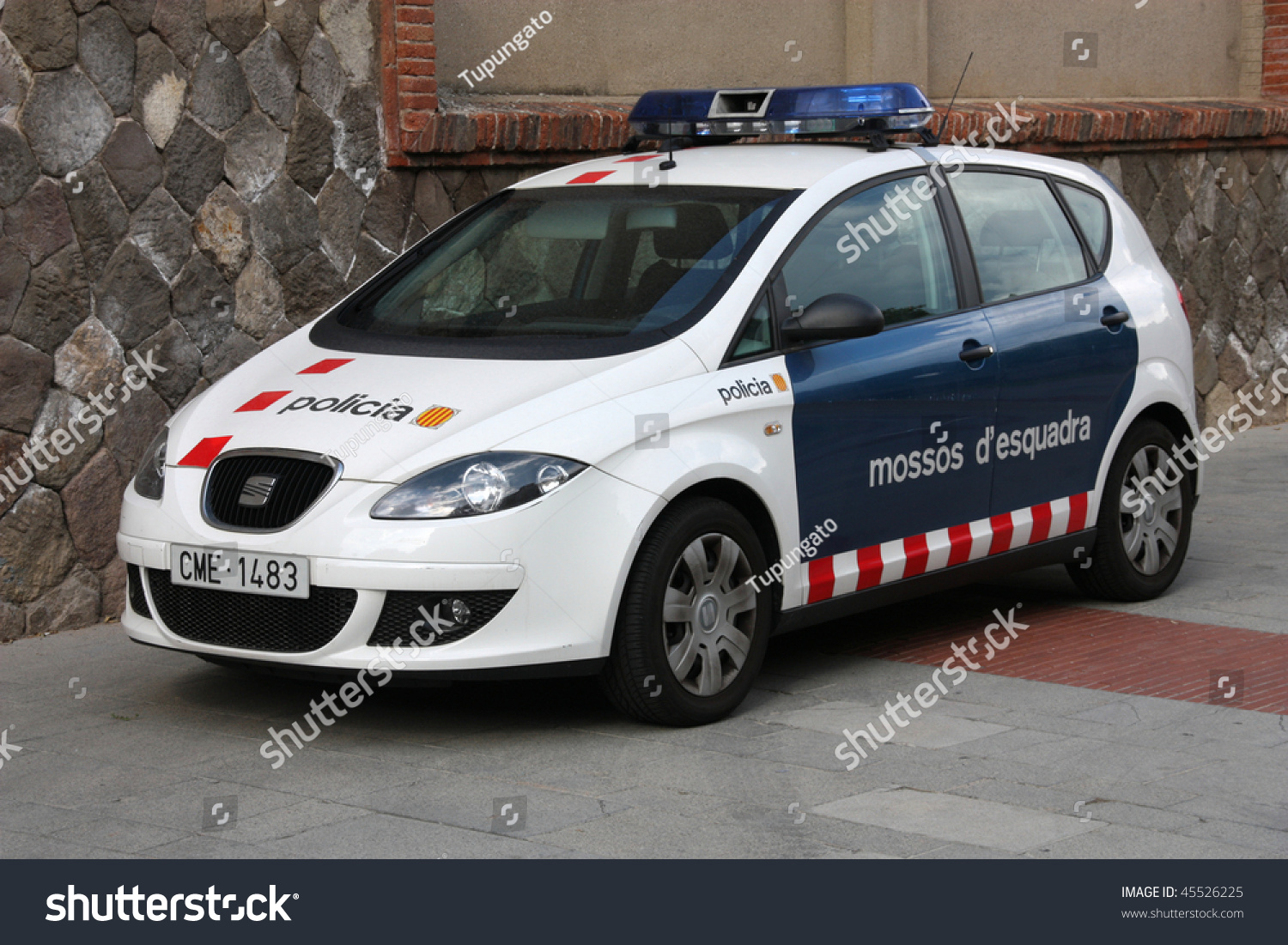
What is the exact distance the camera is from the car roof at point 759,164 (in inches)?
242

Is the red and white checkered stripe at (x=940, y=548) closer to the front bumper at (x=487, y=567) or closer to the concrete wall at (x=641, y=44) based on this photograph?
the front bumper at (x=487, y=567)

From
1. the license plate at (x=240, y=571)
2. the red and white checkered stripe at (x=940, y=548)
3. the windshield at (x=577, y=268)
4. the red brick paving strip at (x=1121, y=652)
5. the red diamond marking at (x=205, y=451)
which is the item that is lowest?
the red brick paving strip at (x=1121, y=652)

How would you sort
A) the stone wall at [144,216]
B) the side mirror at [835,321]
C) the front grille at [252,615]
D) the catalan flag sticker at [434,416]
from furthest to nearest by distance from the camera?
1. the stone wall at [144,216]
2. the side mirror at [835,321]
3. the catalan flag sticker at [434,416]
4. the front grille at [252,615]

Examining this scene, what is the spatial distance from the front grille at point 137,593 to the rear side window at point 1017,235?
3.14 meters

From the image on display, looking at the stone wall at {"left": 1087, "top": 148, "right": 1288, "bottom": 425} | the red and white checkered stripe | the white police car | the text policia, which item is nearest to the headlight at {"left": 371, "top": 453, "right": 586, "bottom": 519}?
the white police car

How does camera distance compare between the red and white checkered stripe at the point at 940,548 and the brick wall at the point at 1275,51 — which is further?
the brick wall at the point at 1275,51

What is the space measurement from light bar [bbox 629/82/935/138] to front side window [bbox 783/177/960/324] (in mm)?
295

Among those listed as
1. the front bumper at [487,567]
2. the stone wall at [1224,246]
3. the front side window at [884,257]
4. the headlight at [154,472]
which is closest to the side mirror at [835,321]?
the front side window at [884,257]

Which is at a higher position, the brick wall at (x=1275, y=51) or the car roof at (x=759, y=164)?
the brick wall at (x=1275, y=51)

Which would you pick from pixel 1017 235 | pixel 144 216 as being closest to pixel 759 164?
pixel 1017 235

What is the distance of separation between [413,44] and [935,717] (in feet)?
14.3

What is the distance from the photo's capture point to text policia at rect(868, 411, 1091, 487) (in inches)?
237

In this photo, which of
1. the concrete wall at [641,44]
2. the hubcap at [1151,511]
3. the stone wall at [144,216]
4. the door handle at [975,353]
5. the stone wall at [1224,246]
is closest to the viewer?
the door handle at [975,353]

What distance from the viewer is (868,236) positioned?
20.2 feet
